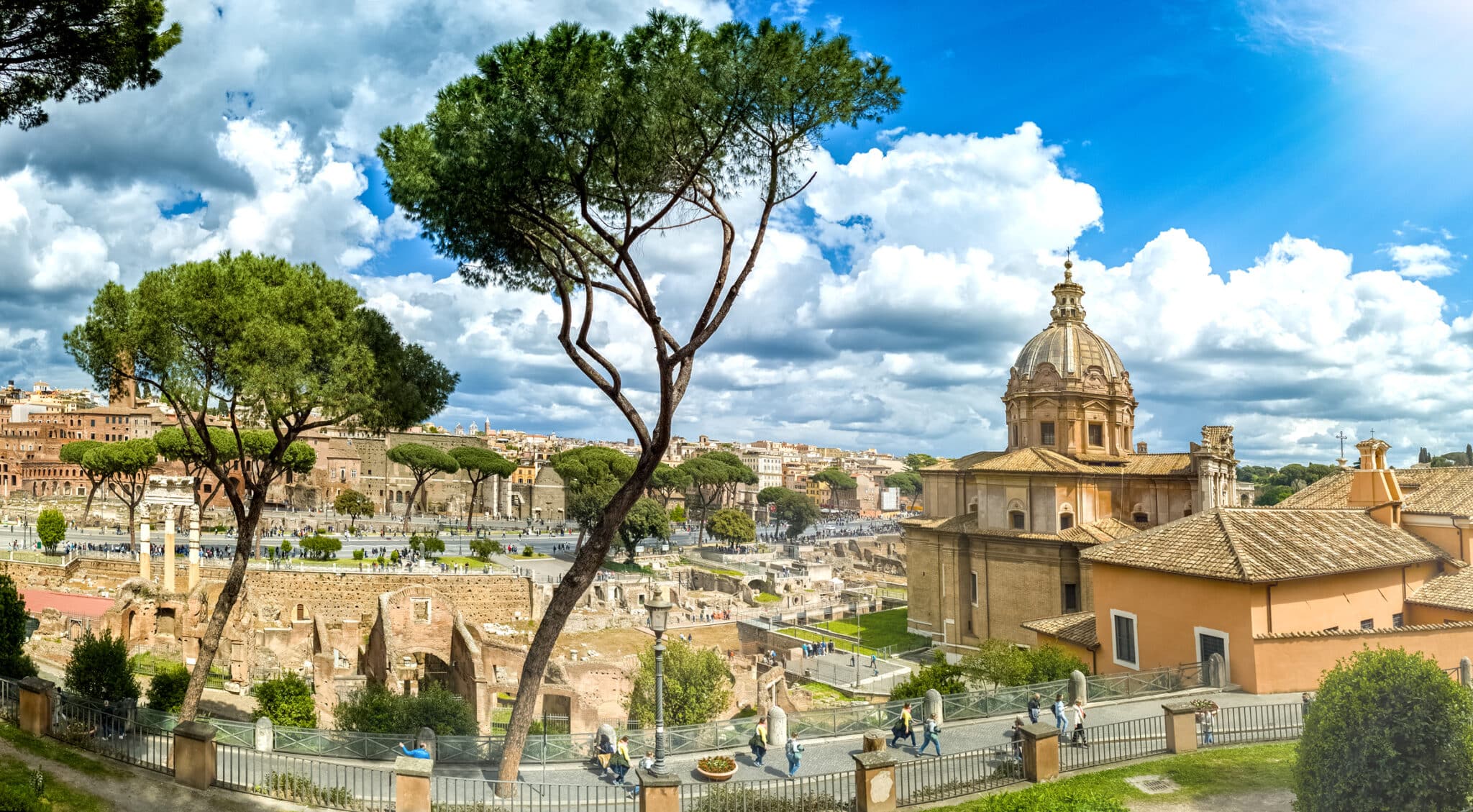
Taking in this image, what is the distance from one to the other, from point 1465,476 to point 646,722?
21533 mm

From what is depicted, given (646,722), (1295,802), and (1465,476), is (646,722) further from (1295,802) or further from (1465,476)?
(1465,476)

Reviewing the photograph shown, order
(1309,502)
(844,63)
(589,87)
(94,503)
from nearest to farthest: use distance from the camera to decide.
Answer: (589,87) < (844,63) < (1309,502) < (94,503)

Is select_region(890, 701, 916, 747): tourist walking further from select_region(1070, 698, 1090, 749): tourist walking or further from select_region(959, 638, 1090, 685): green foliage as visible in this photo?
select_region(959, 638, 1090, 685): green foliage

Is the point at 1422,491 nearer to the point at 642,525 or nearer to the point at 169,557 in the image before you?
the point at 642,525

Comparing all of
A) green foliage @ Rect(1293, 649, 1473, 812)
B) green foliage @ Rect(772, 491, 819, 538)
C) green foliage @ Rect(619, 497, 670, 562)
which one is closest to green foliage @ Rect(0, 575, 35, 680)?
green foliage @ Rect(1293, 649, 1473, 812)

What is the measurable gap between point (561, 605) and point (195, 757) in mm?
4381

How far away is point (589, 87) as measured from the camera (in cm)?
1017

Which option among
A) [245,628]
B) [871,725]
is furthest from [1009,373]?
[245,628]

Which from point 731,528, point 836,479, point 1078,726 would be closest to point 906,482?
point 836,479

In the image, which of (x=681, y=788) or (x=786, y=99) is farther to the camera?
(x=786, y=99)

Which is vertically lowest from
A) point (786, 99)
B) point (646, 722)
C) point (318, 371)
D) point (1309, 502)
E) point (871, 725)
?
point (646, 722)

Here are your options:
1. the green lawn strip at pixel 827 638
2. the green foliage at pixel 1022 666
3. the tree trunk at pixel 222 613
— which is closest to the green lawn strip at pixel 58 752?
the tree trunk at pixel 222 613

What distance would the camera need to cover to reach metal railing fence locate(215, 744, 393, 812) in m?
9.29

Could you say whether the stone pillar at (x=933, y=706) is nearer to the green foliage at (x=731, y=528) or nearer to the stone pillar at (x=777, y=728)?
the stone pillar at (x=777, y=728)
